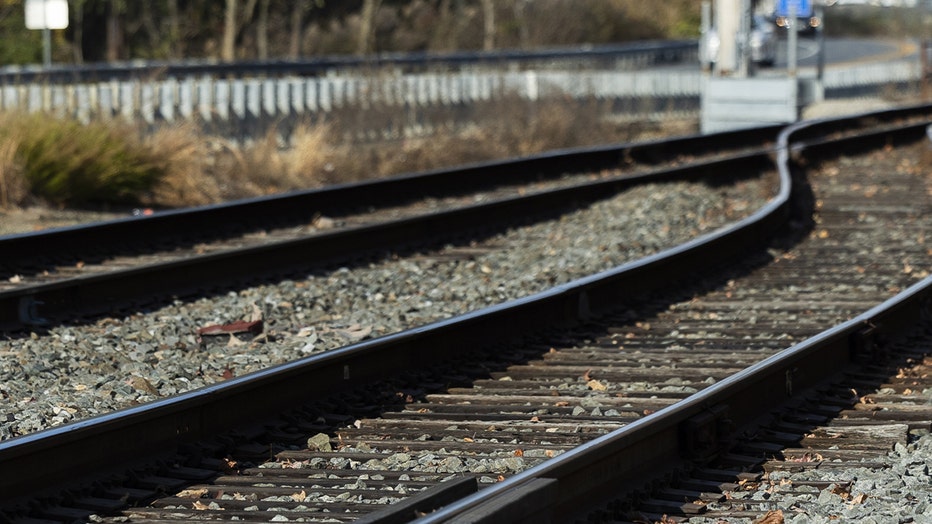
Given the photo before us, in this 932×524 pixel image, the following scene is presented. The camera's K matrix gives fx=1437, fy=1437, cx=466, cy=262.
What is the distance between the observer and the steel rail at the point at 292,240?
336 inches

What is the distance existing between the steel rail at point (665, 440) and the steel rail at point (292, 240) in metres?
4.09

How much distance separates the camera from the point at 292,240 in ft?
34.1

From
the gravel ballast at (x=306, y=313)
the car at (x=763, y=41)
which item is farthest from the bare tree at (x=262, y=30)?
the gravel ballast at (x=306, y=313)

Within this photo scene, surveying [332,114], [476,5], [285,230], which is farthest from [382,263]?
[476,5]

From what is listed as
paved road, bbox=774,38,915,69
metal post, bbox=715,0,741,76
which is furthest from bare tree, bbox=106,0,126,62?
paved road, bbox=774,38,915,69

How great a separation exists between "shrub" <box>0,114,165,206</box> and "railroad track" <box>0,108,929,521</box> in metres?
6.18

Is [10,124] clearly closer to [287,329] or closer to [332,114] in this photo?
[287,329]

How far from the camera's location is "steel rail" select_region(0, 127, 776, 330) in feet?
28.0

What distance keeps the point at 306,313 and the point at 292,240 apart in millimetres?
1589

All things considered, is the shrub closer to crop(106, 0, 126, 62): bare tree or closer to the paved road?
crop(106, 0, 126, 62): bare tree

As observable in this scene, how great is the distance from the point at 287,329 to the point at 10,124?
6240 mm

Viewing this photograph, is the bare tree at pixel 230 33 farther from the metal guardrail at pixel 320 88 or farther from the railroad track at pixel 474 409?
the railroad track at pixel 474 409

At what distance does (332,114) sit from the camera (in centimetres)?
2141

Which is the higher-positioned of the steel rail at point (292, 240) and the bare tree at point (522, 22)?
the bare tree at point (522, 22)
